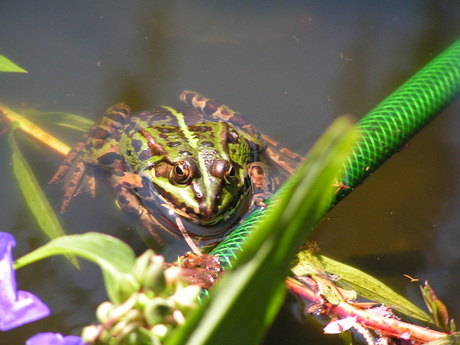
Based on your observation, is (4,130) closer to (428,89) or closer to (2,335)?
(2,335)

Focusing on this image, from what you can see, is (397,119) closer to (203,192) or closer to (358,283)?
(358,283)

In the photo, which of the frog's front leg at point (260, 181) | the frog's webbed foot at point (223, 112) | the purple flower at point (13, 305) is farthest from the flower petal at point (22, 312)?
the frog's webbed foot at point (223, 112)

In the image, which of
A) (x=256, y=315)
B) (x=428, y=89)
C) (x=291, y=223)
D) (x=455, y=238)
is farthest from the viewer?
(x=455, y=238)

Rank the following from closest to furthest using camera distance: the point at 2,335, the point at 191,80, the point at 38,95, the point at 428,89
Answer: the point at 2,335 → the point at 428,89 → the point at 38,95 → the point at 191,80

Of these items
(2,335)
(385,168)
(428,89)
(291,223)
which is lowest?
(2,335)

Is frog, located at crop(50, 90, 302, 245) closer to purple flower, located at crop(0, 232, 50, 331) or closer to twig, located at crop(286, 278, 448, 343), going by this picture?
twig, located at crop(286, 278, 448, 343)

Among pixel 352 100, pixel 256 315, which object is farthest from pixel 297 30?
pixel 256 315
